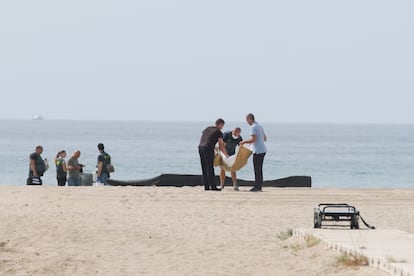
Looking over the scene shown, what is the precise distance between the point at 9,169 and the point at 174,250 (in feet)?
181

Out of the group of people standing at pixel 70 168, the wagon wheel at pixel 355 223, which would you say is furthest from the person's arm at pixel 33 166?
the wagon wheel at pixel 355 223

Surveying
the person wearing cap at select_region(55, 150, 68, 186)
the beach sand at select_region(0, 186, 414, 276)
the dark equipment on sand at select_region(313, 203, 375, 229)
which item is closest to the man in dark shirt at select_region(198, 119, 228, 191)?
the beach sand at select_region(0, 186, 414, 276)

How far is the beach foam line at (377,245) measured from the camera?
37.4 ft

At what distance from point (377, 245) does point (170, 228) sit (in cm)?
454

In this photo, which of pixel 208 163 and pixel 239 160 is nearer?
pixel 239 160

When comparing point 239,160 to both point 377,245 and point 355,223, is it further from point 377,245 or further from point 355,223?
point 377,245

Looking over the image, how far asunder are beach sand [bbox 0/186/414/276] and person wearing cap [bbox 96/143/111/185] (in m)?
1.88

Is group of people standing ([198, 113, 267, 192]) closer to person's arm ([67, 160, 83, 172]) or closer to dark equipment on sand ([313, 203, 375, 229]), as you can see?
person's arm ([67, 160, 83, 172])

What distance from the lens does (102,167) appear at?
84.9 ft

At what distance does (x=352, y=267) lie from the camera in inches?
478

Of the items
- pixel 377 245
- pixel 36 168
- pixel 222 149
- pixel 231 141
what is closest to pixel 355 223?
pixel 377 245

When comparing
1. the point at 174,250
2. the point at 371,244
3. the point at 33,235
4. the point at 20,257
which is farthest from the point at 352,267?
the point at 33,235

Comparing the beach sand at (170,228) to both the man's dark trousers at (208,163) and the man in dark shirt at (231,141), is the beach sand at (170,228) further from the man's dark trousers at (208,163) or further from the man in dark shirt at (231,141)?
the man in dark shirt at (231,141)

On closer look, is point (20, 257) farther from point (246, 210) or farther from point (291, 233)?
point (246, 210)
